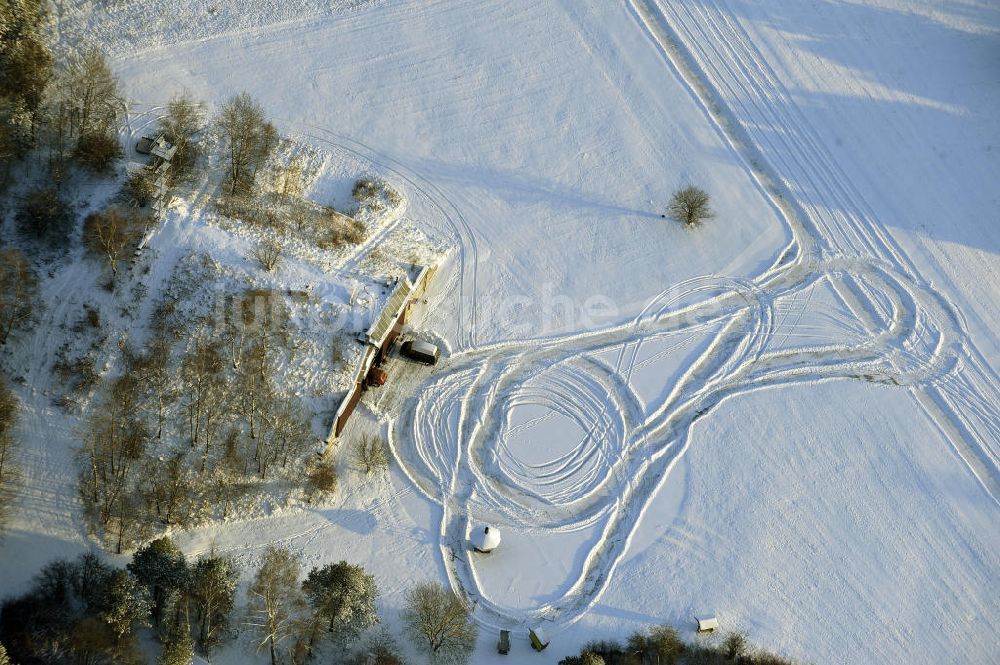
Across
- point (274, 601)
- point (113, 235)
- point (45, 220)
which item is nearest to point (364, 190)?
point (113, 235)

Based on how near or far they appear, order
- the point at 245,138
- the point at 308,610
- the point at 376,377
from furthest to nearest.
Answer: the point at 245,138
the point at 376,377
the point at 308,610

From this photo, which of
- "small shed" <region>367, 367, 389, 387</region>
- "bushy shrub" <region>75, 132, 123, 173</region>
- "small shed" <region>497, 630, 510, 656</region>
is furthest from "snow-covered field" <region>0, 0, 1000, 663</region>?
"bushy shrub" <region>75, 132, 123, 173</region>

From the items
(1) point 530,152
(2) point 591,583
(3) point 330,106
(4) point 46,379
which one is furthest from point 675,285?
(4) point 46,379

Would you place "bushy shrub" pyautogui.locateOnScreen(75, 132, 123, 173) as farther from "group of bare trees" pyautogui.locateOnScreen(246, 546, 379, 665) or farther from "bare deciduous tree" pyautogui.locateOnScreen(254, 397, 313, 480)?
"group of bare trees" pyautogui.locateOnScreen(246, 546, 379, 665)

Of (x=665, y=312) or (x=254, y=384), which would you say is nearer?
(x=254, y=384)

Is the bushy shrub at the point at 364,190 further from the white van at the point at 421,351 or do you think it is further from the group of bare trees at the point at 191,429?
the white van at the point at 421,351

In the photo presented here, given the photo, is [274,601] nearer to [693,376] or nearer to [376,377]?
[376,377]

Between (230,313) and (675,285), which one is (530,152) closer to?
(675,285)
